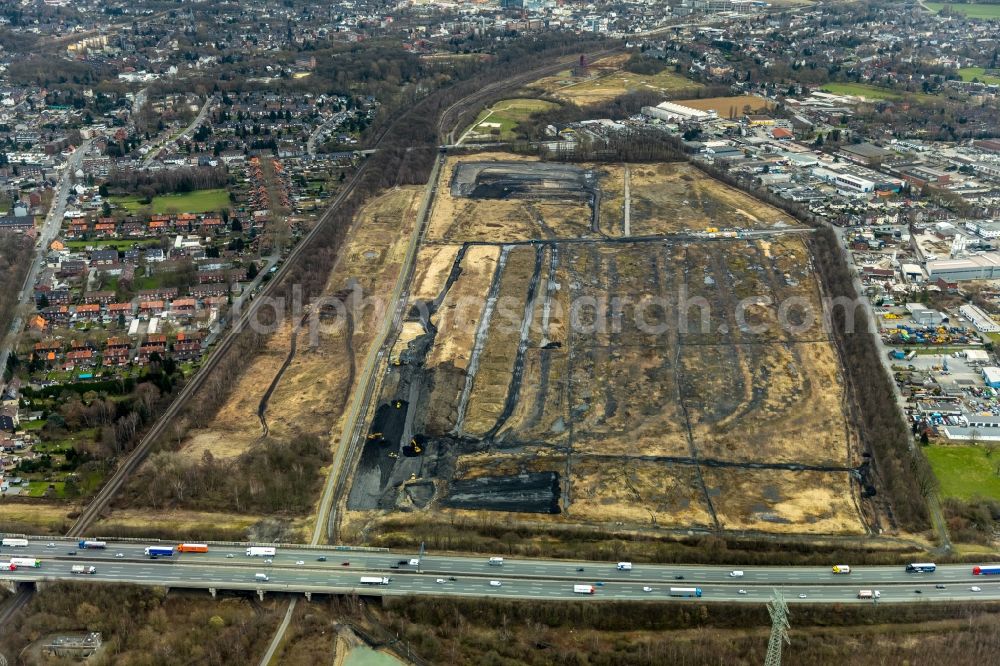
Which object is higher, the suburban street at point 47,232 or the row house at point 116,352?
the row house at point 116,352

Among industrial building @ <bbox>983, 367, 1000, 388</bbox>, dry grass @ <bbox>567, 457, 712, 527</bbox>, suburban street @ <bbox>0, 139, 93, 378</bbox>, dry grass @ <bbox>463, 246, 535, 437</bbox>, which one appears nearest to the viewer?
dry grass @ <bbox>567, 457, 712, 527</bbox>

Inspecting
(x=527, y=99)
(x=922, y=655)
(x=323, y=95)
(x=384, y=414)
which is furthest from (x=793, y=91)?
(x=922, y=655)

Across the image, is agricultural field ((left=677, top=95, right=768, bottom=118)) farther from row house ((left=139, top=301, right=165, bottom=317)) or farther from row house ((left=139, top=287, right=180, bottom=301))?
row house ((left=139, top=301, right=165, bottom=317))

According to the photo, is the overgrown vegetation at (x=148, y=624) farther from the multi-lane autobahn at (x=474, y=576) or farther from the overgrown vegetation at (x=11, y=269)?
the overgrown vegetation at (x=11, y=269)

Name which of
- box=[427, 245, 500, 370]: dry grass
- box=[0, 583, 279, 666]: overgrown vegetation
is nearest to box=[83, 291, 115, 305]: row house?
box=[427, 245, 500, 370]: dry grass

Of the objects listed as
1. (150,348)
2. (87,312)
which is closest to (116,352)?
(150,348)

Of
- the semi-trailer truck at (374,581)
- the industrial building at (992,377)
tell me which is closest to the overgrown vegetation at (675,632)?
the semi-trailer truck at (374,581)

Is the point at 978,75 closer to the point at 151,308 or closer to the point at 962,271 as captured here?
the point at 962,271
